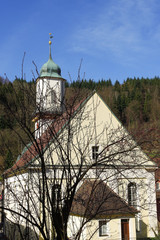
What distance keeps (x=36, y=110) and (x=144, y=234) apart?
53.7 ft

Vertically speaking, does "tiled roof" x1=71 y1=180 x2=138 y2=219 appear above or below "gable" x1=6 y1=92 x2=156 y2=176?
below

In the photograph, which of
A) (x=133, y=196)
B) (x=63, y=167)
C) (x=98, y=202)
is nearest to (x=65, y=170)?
(x=63, y=167)

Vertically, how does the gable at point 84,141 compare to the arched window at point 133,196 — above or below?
above

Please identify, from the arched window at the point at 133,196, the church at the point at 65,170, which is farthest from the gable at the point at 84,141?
the arched window at the point at 133,196

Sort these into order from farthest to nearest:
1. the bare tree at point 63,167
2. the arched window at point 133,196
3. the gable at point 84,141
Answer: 1. the arched window at point 133,196
2. the gable at point 84,141
3. the bare tree at point 63,167

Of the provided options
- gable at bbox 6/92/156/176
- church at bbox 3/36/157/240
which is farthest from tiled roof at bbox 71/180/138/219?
gable at bbox 6/92/156/176

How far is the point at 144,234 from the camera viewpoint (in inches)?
721

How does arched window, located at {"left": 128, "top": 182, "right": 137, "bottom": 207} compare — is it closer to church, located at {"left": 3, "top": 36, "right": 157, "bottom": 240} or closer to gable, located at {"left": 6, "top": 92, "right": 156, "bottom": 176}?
Answer: church, located at {"left": 3, "top": 36, "right": 157, "bottom": 240}

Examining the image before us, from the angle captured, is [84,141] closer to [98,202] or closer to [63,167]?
[63,167]

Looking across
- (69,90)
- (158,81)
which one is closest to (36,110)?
(69,90)

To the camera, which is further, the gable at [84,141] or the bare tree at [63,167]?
the gable at [84,141]

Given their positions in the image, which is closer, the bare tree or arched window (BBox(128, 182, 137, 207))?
the bare tree

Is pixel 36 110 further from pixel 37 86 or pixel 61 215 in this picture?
pixel 61 215

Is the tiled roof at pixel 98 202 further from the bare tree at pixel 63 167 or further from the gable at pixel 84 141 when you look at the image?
the gable at pixel 84 141
